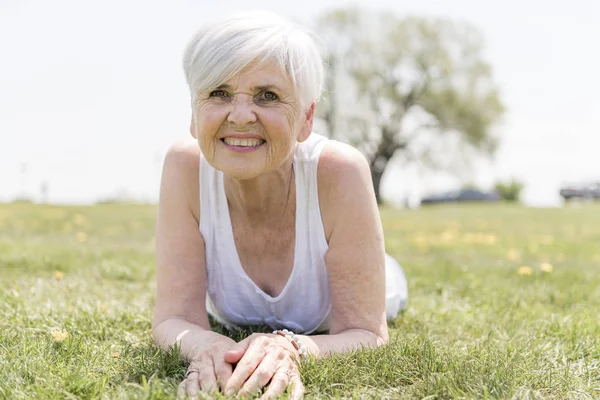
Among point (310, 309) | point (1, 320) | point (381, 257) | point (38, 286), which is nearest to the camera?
point (381, 257)

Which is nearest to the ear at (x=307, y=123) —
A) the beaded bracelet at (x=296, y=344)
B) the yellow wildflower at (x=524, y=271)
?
the beaded bracelet at (x=296, y=344)

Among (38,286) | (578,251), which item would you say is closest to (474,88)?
(578,251)

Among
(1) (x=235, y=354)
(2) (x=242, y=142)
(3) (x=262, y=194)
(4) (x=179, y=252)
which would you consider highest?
(2) (x=242, y=142)

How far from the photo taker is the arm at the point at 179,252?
308cm

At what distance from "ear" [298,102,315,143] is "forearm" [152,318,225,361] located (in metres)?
0.87

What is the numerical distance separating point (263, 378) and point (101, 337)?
1.34 meters

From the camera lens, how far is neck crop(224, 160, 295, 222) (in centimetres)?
309

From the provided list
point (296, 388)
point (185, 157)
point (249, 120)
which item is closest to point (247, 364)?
point (296, 388)

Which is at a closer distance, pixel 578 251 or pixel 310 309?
pixel 310 309

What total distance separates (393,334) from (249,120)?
4.94ft

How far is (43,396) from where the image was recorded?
231 cm

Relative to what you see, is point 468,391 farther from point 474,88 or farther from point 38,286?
point 474,88

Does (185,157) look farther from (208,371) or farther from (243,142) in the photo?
(208,371)

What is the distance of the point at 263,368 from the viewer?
234cm
